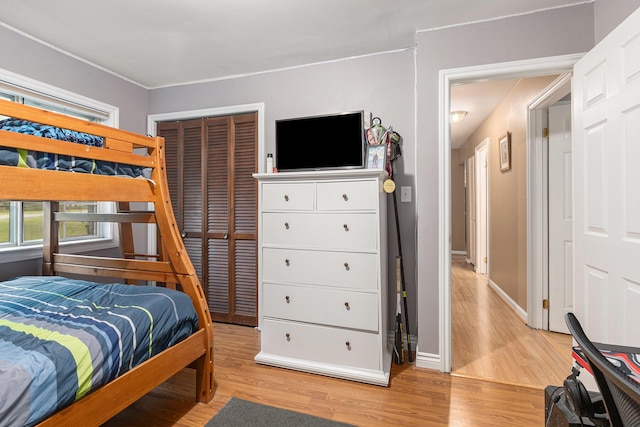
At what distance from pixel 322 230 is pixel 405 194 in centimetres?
83

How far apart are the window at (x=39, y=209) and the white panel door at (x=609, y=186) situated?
12.5 feet

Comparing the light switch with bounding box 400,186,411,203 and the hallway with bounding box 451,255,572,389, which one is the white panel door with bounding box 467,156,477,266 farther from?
the light switch with bounding box 400,186,411,203

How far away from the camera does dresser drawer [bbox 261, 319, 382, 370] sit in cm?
214

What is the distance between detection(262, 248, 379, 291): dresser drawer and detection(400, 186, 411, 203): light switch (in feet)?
2.35

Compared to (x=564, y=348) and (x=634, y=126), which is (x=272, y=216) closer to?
(x=634, y=126)

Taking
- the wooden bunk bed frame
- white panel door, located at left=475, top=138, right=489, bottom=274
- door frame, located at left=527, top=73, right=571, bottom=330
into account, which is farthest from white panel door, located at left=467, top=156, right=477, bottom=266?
the wooden bunk bed frame

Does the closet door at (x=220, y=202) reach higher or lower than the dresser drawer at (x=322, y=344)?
higher

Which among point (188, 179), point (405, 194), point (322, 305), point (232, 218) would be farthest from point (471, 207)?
point (188, 179)

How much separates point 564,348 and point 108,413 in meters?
3.20

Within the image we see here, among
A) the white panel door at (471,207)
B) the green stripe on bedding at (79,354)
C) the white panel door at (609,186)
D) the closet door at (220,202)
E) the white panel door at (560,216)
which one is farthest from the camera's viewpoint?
the white panel door at (471,207)

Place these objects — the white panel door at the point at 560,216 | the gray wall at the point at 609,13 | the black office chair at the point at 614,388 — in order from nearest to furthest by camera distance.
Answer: the black office chair at the point at 614,388 < the gray wall at the point at 609,13 < the white panel door at the point at 560,216

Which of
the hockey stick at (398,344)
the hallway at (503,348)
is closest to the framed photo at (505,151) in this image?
the hallway at (503,348)

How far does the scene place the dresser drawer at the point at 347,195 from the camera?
2.12 m

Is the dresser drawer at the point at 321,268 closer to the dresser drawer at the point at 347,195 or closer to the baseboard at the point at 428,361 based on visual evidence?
the dresser drawer at the point at 347,195
